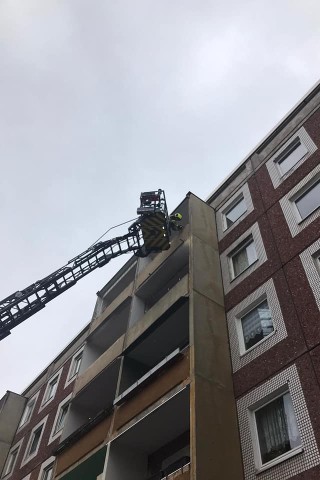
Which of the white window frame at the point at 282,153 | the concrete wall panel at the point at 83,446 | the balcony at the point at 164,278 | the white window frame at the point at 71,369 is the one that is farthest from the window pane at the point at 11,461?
the white window frame at the point at 282,153

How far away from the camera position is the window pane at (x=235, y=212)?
1977 cm

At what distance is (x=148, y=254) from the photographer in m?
23.0

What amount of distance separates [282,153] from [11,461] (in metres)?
24.7

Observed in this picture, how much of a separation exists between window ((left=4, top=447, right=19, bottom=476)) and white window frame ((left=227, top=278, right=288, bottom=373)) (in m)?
19.7

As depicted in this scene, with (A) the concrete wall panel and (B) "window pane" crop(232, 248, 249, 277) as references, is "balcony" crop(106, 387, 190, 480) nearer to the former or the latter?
(A) the concrete wall panel

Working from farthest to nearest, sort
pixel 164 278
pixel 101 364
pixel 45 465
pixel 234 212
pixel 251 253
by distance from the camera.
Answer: pixel 45 465, pixel 164 278, pixel 234 212, pixel 101 364, pixel 251 253

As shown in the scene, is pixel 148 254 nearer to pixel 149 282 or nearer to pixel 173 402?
pixel 149 282

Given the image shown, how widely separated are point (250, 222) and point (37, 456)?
1765cm

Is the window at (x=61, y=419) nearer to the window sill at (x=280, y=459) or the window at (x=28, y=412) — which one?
the window at (x=28, y=412)

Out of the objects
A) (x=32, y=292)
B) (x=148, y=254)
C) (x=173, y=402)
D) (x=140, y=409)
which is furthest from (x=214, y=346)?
(x=32, y=292)

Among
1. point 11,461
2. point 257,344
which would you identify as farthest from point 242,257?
point 11,461

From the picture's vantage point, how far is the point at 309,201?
15.9 metres

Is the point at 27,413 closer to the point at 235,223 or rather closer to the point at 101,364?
the point at 101,364

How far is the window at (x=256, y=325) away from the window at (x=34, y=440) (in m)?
17.2
